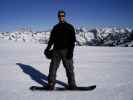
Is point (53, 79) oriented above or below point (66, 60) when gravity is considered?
below

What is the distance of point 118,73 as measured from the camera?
8648 mm

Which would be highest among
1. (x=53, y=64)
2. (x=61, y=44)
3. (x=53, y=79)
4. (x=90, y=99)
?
(x=61, y=44)

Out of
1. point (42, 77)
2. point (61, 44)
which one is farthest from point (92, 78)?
point (61, 44)

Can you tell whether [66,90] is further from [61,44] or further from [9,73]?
[9,73]

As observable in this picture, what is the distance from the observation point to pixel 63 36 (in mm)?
5961

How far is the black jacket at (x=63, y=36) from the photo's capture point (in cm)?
593

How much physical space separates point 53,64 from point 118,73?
3.65 meters

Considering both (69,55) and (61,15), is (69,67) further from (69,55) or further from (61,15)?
(61,15)

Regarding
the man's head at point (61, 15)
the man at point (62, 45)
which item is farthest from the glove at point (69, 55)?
the man's head at point (61, 15)

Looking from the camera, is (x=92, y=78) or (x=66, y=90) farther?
(x=92, y=78)

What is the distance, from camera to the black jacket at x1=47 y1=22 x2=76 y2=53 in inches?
233

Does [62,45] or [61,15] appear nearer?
[61,15]

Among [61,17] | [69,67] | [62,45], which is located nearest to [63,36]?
[62,45]

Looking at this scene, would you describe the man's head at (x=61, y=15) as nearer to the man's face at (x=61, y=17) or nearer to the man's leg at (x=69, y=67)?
the man's face at (x=61, y=17)
